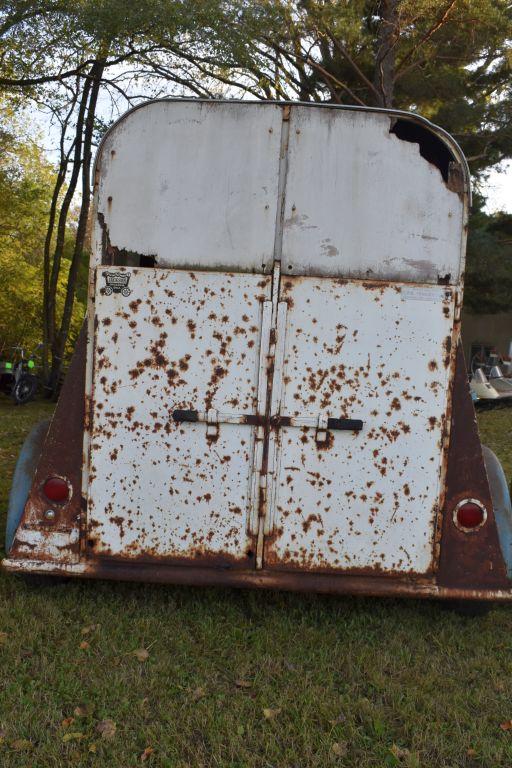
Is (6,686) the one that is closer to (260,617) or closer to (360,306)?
(260,617)

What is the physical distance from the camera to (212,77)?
15.4 meters

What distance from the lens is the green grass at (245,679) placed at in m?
2.88

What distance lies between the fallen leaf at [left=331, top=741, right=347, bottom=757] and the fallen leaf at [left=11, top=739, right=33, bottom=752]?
1219 mm

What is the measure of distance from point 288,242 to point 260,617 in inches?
87.0

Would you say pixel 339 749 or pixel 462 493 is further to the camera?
pixel 462 493

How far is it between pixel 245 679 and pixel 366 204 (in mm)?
2486

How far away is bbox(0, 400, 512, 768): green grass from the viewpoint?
288cm

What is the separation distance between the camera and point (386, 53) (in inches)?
587

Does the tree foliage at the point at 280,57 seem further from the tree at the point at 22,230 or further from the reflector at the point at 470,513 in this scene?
the reflector at the point at 470,513

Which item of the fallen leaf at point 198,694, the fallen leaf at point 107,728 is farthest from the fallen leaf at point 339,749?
the fallen leaf at point 107,728

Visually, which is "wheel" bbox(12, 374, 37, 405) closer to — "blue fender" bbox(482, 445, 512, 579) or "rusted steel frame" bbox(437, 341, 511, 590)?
"blue fender" bbox(482, 445, 512, 579)

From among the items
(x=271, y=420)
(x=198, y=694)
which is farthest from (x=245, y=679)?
(x=271, y=420)

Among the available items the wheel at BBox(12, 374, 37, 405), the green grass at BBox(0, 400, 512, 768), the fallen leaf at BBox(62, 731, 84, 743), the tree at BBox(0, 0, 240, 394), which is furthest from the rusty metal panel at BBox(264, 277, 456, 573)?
the wheel at BBox(12, 374, 37, 405)

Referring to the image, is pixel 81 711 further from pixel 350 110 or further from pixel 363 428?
pixel 350 110
